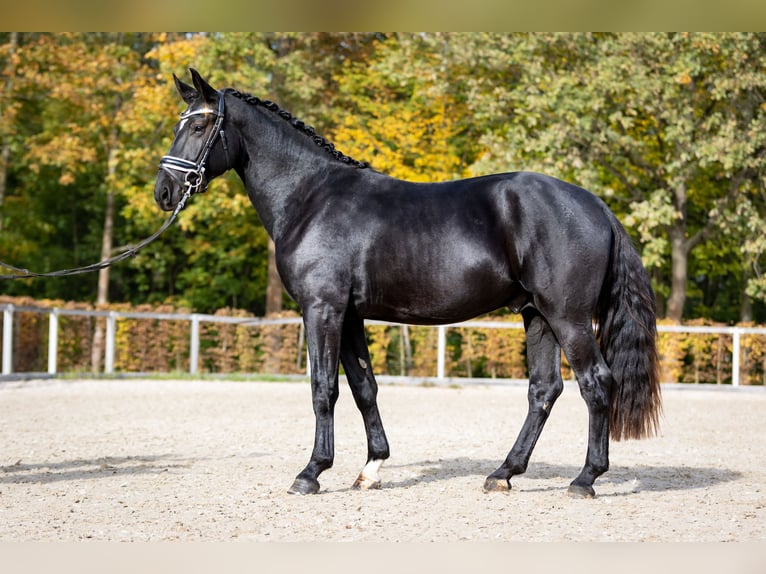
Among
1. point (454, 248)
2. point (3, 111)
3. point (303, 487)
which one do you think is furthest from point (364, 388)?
point (3, 111)

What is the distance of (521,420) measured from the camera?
11.4 m

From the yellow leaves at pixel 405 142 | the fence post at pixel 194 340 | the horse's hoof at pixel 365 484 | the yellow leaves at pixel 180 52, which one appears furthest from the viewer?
the yellow leaves at pixel 180 52

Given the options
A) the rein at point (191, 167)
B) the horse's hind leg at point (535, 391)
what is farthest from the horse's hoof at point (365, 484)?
the rein at point (191, 167)

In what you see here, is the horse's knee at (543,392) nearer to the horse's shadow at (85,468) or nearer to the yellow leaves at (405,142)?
the horse's shadow at (85,468)

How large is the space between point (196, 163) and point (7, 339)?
35.7 ft

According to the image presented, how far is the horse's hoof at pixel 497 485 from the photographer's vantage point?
5992 mm

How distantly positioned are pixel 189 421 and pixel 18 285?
19549mm

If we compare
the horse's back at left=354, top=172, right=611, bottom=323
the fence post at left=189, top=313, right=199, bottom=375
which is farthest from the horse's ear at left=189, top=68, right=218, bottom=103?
the fence post at left=189, top=313, right=199, bottom=375

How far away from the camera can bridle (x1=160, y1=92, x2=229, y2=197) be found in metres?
6.00

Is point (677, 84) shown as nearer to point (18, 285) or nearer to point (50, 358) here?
point (50, 358)

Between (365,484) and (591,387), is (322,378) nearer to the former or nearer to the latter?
(365,484)

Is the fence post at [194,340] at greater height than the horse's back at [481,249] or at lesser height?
lesser

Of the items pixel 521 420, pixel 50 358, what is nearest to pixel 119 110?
pixel 50 358

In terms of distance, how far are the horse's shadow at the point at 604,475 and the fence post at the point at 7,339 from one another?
10.3 m
